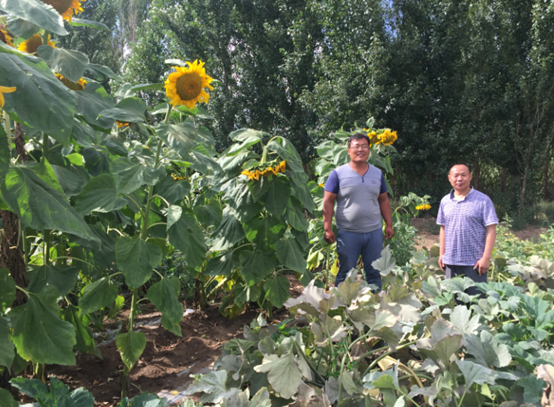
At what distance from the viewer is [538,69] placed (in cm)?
1027

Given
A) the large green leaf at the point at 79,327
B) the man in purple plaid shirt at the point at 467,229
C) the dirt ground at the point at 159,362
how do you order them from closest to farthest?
the large green leaf at the point at 79,327 < the dirt ground at the point at 159,362 < the man in purple plaid shirt at the point at 467,229

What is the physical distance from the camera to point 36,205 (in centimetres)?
106

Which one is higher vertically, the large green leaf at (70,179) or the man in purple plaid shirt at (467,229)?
the large green leaf at (70,179)

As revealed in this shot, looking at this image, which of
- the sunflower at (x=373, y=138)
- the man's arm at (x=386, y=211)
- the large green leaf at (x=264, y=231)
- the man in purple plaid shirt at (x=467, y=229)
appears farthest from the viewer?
the sunflower at (x=373, y=138)

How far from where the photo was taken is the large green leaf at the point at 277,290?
260 centimetres

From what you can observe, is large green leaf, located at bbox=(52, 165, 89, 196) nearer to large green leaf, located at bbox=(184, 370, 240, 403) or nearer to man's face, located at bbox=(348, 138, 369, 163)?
large green leaf, located at bbox=(184, 370, 240, 403)

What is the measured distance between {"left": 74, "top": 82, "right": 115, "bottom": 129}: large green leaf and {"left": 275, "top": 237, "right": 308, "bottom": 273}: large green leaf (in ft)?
4.23

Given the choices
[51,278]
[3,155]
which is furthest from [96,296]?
[3,155]

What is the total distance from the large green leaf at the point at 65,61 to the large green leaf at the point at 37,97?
16.7 inches

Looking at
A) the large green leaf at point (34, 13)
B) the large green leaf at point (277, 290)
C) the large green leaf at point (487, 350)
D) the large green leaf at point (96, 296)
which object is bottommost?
the large green leaf at point (277, 290)

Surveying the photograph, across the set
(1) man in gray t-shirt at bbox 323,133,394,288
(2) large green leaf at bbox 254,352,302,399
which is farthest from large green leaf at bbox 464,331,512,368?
(1) man in gray t-shirt at bbox 323,133,394,288

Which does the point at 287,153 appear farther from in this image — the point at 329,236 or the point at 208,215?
the point at 329,236

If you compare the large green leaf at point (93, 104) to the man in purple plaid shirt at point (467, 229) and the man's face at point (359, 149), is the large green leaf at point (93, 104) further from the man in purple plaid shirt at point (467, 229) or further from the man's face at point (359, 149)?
the man in purple plaid shirt at point (467, 229)

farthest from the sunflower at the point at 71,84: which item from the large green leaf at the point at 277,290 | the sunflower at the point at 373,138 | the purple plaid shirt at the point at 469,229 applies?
the sunflower at the point at 373,138
